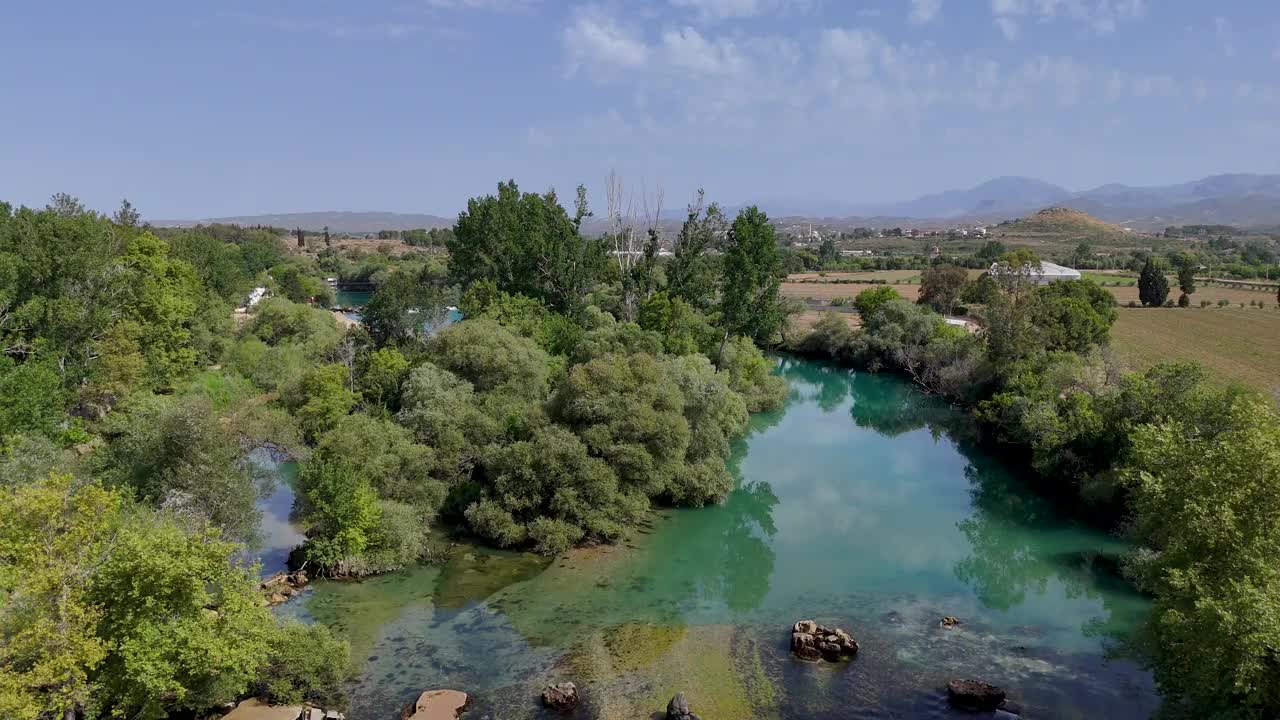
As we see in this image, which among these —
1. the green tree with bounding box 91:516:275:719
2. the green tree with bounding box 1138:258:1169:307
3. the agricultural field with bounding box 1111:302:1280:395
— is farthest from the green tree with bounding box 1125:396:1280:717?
the green tree with bounding box 1138:258:1169:307

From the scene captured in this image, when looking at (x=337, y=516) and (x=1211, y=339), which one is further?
(x=1211, y=339)

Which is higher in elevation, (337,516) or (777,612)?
(337,516)

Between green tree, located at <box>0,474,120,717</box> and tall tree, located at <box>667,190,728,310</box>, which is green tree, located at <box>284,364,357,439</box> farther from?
tall tree, located at <box>667,190,728,310</box>

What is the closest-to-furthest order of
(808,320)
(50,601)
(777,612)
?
1. (50,601)
2. (777,612)
3. (808,320)

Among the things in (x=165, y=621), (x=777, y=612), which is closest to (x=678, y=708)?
(x=777, y=612)

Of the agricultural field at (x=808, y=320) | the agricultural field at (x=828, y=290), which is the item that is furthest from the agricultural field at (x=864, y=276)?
the agricultural field at (x=808, y=320)

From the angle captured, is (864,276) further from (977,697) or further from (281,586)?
(281,586)
